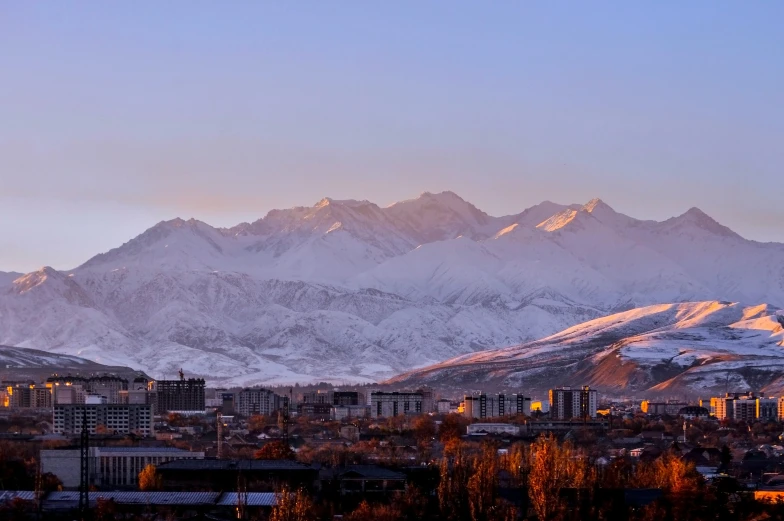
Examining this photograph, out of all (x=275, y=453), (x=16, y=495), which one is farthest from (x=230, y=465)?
(x=275, y=453)

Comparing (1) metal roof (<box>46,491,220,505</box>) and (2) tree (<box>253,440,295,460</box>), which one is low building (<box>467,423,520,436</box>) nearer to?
(2) tree (<box>253,440,295,460</box>)

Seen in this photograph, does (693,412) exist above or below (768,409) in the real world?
below

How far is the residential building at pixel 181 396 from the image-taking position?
143 meters

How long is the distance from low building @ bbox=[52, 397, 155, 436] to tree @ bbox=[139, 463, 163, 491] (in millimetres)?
42722

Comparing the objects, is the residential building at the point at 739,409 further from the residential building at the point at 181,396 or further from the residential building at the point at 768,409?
the residential building at the point at 181,396

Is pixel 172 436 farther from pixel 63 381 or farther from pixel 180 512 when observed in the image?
pixel 63 381

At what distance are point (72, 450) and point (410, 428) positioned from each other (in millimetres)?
43120

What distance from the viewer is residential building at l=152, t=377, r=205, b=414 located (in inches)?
5640

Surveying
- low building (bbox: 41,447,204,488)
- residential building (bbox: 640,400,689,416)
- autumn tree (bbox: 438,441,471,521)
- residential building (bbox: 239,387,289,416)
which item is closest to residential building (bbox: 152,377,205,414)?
residential building (bbox: 239,387,289,416)

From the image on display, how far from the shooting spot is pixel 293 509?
140 feet

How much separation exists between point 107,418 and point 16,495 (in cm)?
5328

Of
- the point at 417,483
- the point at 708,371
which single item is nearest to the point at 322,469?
the point at 417,483

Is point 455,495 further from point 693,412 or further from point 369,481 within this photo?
point 693,412

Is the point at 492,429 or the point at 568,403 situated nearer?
the point at 492,429
